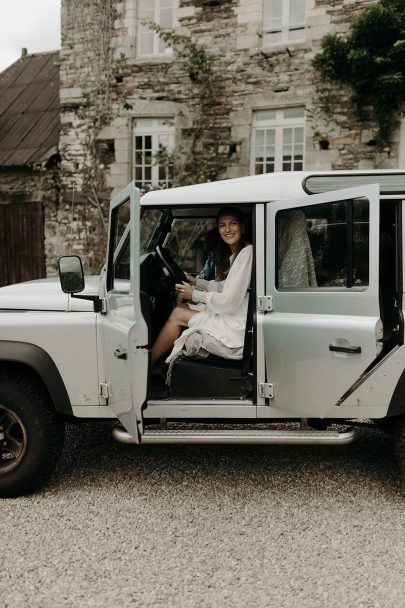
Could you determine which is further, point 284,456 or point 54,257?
point 54,257

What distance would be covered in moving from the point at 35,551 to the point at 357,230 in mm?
2522

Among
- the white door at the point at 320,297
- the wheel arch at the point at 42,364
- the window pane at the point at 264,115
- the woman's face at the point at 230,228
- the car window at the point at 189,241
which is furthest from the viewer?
the window pane at the point at 264,115

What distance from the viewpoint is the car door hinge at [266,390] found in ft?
12.9

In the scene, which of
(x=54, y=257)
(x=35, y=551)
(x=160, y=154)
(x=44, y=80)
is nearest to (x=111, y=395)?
(x=35, y=551)

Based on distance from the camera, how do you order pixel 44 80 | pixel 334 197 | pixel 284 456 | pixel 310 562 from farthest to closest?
pixel 44 80
pixel 284 456
pixel 334 197
pixel 310 562

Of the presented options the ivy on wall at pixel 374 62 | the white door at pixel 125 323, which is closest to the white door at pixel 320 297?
the white door at pixel 125 323

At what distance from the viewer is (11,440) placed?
13.4ft

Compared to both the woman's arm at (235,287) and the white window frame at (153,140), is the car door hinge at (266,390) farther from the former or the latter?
the white window frame at (153,140)

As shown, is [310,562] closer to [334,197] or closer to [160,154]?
[334,197]

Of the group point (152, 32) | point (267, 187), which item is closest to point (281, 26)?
point (152, 32)

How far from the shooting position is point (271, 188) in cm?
393

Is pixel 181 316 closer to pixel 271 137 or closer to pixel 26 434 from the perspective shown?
pixel 26 434

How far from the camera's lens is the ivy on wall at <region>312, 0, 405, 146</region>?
37.4ft

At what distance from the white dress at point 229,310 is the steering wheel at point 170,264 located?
45 centimetres
